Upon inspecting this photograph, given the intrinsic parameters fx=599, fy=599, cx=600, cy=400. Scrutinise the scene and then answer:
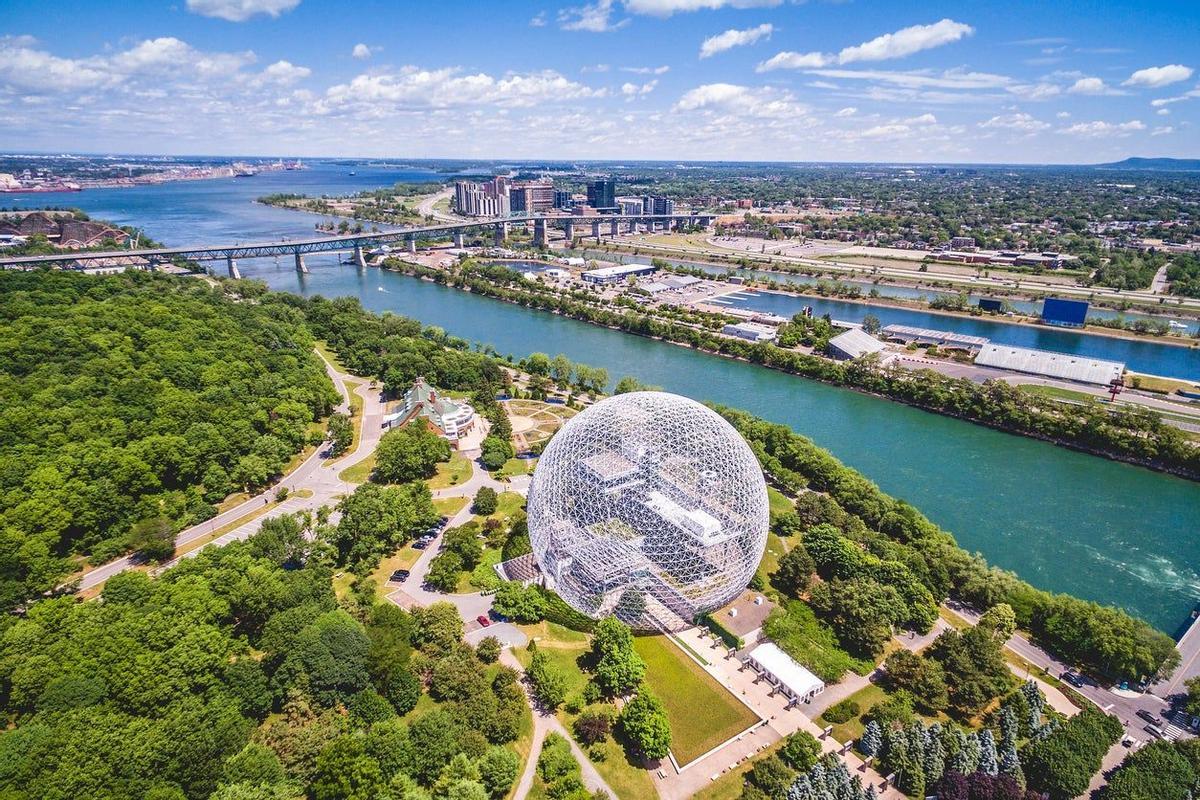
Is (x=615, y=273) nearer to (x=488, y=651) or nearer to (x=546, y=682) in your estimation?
(x=488, y=651)

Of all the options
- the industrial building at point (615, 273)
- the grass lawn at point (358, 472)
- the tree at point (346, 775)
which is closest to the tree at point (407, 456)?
the grass lawn at point (358, 472)

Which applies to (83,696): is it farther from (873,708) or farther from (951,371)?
(951,371)

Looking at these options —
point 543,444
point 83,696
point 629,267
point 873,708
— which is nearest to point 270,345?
point 543,444

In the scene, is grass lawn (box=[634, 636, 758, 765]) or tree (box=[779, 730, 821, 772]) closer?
tree (box=[779, 730, 821, 772])

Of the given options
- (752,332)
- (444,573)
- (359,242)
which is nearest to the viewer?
(444,573)

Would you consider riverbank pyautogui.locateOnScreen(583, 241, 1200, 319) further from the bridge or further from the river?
the river

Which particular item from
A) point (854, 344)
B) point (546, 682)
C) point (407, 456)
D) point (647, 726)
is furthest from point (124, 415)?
point (854, 344)

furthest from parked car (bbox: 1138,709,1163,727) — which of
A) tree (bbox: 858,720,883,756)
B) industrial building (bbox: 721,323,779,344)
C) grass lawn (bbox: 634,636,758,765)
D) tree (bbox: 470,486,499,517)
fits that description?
industrial building (bbox: 721,323,779,344)

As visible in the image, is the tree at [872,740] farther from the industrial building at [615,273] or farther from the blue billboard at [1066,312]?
the industrial building at [615,273]
